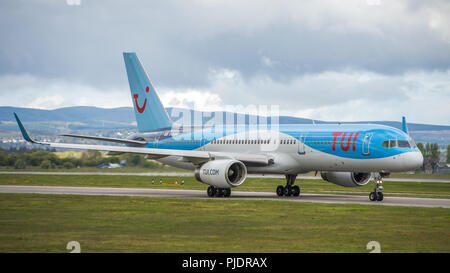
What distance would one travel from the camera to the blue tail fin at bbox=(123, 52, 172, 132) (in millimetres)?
52031

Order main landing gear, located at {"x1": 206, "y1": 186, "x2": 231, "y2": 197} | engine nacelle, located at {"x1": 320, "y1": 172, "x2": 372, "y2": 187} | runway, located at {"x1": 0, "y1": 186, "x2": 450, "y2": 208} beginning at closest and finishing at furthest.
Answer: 1. runway, located at {"x1": 0, "y1": 186, "x2": 450, "y2": 208}
2. main landing gear, located at {"x1": 206, "y1": 186, "x2": 231, "y2": 197}
3. engine nacelle, located at {"x1": 320, "y1": 172, "x2": 372, "y2": 187}

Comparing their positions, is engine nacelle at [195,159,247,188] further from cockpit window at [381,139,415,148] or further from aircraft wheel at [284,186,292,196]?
cockpit window at [381,139,415,148]

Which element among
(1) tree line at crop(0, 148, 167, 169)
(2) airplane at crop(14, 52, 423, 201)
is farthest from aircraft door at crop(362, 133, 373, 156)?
(1) tree line at crop(0, 148, 167, 169)

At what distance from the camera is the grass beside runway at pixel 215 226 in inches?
739

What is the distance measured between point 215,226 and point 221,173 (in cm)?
1537

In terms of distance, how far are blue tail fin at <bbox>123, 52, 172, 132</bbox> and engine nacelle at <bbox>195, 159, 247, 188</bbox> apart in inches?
467

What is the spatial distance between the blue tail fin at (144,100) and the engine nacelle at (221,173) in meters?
11.9

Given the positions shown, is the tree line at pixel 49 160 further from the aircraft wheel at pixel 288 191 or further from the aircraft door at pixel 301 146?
the aircraft door at pixel 301 146

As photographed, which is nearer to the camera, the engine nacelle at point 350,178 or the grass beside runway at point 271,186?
the engine nacelle at point 350,178

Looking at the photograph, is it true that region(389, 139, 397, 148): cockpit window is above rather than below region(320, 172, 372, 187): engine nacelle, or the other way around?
above

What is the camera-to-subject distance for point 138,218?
26.4m

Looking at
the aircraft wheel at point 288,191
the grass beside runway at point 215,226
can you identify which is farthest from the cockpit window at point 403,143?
the aircraft wheel at point 288,191

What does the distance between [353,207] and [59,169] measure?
72.9 metres

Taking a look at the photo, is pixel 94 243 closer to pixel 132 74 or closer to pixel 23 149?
pixel 132 74
